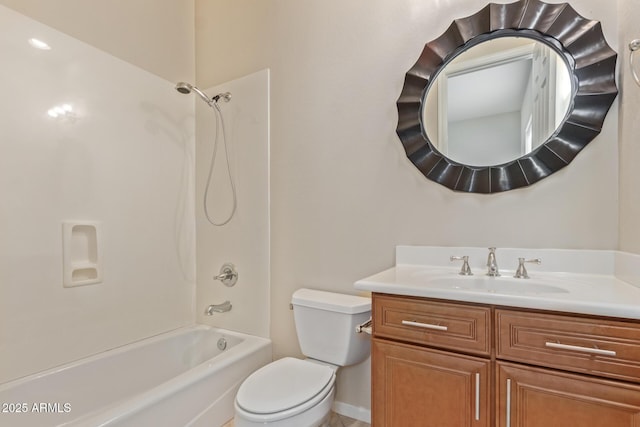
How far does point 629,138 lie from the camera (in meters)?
1.12

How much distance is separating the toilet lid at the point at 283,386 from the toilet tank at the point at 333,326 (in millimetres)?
87

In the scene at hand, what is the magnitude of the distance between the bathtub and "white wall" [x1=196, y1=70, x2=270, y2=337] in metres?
0.21

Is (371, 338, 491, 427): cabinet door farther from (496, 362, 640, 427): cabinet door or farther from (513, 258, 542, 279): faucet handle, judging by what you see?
(513, 258, 542, 279): faucet handle

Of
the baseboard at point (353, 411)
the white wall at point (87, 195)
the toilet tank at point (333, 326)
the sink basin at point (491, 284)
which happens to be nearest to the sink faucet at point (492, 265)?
the sink basin at point (491, 284)

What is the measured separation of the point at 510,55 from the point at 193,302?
2416 mm

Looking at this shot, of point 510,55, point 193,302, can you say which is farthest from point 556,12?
point 193,302

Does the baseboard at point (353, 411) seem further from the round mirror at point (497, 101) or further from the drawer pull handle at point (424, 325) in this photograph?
the round mirror at point (497, 101)

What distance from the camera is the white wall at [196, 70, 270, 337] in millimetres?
2029

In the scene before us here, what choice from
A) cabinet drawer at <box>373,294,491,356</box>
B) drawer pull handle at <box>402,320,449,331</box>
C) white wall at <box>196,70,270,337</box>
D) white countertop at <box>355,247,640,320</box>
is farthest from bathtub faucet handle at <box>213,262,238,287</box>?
drawer pull handle at <box>402,320,449,331</box>

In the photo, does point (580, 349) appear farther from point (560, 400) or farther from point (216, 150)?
point (216, 150)

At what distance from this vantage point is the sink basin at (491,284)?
115 centimetres

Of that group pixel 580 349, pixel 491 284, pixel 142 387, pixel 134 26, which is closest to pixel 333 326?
pixel 491 284

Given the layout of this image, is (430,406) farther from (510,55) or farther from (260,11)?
(260,11)

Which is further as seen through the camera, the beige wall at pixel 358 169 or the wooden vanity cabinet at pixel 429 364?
the beige wall at pixel 358 169
